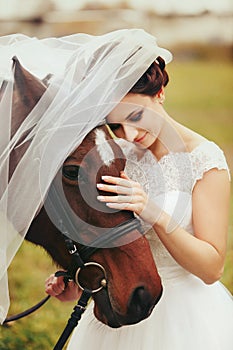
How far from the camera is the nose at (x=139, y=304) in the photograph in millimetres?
874

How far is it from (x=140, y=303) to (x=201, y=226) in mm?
165

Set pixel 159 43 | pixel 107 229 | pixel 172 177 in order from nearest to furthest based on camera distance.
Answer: pixel 107 229, pixel 172 177, pixel 159 43

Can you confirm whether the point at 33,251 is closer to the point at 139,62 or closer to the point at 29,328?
the point at 29,328

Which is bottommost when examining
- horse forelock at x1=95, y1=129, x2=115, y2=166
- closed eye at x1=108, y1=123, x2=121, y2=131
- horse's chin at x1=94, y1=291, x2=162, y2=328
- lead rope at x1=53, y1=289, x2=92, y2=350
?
lead rope at x1=53, y1=289, x2=92, y2=350

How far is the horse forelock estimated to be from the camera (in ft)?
2.85

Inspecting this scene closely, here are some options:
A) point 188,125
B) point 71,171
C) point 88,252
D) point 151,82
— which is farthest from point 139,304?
point 188,125

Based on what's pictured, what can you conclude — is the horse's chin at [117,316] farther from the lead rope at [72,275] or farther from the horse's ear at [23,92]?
the horse's ear at [23,92]

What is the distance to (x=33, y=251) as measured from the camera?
159cm

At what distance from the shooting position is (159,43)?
1.61 metres

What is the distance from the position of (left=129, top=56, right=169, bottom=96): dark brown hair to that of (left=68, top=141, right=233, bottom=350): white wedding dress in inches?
4.7

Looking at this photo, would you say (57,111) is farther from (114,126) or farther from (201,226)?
(201,226)

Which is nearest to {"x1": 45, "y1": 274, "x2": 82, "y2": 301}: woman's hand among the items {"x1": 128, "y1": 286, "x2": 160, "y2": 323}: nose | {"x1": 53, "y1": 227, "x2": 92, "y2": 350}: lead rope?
{"x1": 53, "y1": 227, "x2": 92, "y2": 350}: lead rope

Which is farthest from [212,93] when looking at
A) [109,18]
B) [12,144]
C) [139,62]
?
[12,144]

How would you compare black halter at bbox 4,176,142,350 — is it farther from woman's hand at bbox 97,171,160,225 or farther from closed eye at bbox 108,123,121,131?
closed eye at bbox 108,123,121,131
